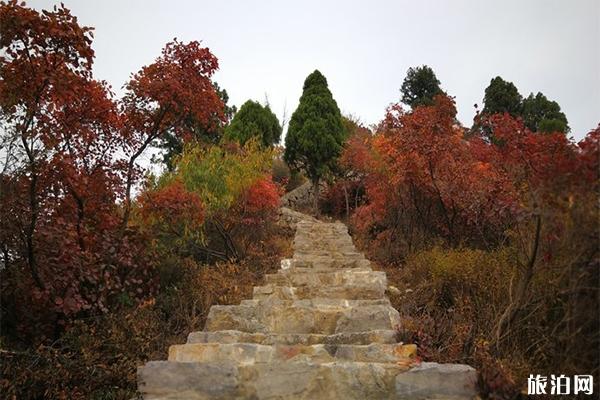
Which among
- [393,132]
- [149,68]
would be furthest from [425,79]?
[149,68]

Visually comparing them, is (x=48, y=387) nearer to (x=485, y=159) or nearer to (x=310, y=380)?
(x=310, y=380)

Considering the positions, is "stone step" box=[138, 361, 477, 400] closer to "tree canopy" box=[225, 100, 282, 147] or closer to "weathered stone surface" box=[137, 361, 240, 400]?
"weathered stone surface" box=[137, 361, 240, 400]

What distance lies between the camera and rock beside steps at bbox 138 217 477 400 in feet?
12.3

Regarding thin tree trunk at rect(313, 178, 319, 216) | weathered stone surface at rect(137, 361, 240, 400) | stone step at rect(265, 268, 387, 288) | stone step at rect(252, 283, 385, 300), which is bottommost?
weathered stone surface at rect(137, 361, 240, 400)

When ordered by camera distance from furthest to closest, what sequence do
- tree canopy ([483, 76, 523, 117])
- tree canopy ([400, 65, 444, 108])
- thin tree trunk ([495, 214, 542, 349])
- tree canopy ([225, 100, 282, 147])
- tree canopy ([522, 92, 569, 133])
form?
tree canopy ([400, 65, 444, 108])
tree canopy ([483, 76, 523, 117])
tree canopy ([522, 92, 569, 133])
tree canopy ([225, 100, 282, 147])
thin tree trunk ([495, 214, 542, 349])

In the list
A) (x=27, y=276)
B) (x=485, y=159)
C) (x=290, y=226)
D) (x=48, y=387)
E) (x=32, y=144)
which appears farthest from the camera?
(x=290, y=226)

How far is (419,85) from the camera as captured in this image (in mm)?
24250

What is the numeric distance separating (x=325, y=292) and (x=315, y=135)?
37.3 feet

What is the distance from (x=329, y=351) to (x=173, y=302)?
8.57ft

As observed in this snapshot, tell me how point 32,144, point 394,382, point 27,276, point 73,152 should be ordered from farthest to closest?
point 73,152 → point 27,276 → point 32,144 → point 394,382

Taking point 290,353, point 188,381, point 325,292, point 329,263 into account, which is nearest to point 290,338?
point 290,353

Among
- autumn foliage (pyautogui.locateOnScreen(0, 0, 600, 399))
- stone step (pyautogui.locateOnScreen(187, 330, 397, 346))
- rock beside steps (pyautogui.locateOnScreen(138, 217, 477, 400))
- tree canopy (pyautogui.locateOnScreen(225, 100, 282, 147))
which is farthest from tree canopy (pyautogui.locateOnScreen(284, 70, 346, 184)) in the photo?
stone step (pyautogui.locateOnScreen(187, 330, 397, 346))

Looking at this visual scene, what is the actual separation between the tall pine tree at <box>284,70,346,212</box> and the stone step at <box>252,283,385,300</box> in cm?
1043

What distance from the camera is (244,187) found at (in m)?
9.10
